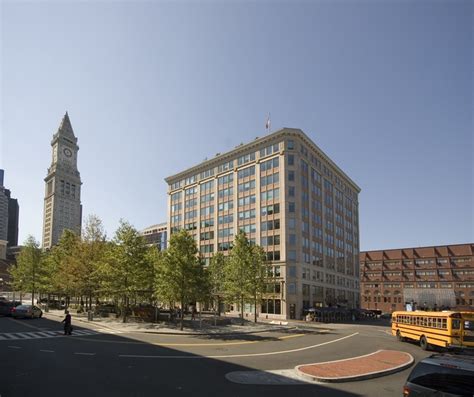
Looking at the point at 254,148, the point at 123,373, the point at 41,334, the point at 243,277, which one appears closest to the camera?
the point at 123,373

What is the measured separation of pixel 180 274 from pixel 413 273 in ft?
347

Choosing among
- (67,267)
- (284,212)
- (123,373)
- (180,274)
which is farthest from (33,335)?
(284,212)

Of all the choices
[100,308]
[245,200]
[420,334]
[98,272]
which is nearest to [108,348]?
[420,334]

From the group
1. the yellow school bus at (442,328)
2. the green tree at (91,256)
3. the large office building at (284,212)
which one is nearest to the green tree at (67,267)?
the green tree at (91,256)

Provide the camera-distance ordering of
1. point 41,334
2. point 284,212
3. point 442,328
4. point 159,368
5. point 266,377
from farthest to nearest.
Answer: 1. point 284,212
2. point 41,334
3. point 442,328
4. point 159,368
5. point 266,377

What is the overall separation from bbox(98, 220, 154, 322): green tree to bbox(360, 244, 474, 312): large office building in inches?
3672

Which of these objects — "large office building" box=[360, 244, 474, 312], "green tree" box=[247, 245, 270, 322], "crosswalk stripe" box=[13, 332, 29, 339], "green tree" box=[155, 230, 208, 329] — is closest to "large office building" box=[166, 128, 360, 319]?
"green tree" box=[247, 245, 270, 322]

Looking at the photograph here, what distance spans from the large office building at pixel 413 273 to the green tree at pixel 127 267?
93258 mm

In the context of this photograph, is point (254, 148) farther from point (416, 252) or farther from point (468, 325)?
point (416, 252)

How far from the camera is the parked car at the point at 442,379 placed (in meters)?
7.60

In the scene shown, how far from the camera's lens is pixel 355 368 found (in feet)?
56.0

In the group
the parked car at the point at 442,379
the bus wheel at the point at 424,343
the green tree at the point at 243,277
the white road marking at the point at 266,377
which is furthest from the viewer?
the green tree at the point at 243,277

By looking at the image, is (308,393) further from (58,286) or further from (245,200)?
(245,200)

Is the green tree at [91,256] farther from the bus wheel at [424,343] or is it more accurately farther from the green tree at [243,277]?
the bus wheel at [424,343]
